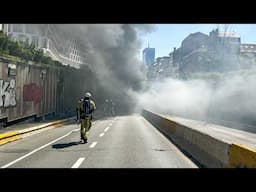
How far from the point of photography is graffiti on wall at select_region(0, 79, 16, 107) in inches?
756

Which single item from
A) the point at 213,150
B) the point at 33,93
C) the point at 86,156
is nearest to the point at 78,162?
the point at 86,156

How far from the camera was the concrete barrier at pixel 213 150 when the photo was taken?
7.89m

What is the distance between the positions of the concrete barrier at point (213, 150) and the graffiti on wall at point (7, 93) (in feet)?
27.8

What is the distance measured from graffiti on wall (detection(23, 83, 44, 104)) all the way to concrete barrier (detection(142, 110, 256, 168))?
10.8 metres

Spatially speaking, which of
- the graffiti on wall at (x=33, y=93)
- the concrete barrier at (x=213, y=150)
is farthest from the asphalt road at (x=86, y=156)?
the graffiti on wall at (x=33, y=93)

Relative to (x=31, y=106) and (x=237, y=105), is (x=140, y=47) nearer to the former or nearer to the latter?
(x=237, y=105)

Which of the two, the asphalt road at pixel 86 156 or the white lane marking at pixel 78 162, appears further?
the asphalt road at pixel 86 156

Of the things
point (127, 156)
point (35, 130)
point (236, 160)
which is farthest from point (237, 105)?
point (236, 160)

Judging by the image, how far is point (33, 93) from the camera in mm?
26047

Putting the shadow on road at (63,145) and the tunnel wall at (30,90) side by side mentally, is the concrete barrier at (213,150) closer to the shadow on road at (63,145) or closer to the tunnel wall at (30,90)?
the shadow on road at (63,145)

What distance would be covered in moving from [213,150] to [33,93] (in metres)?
17.8

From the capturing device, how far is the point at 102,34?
6184 centimetres
